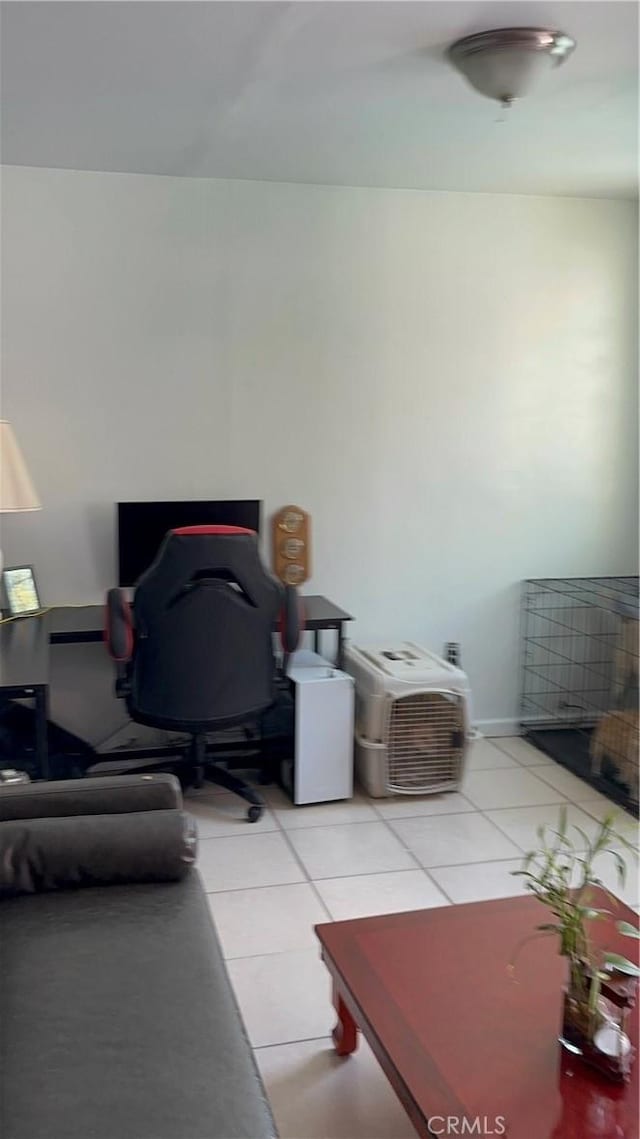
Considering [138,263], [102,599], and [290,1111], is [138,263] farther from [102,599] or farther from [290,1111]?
[290,1111]

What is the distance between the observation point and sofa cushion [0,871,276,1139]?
1.36 m

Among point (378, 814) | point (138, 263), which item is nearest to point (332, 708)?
point (378, 814)

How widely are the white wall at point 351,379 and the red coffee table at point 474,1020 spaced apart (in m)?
2.07

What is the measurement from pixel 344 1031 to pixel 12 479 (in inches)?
80.0

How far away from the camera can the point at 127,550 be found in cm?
360

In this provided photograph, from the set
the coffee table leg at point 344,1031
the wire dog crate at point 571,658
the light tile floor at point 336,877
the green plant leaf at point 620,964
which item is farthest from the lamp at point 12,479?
the green plant leaf at point 620,964

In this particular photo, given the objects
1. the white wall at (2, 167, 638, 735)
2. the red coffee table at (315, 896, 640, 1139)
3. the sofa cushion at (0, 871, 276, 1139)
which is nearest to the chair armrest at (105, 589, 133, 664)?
the white wall at (2, 167, 638, 735)

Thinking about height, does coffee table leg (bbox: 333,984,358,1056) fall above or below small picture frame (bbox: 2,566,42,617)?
below

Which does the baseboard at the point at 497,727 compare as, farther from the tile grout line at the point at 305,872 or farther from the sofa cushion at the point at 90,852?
the sofa cushion at the point at 90,852

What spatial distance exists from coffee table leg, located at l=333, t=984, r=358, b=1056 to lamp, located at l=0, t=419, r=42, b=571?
1914 millimetres

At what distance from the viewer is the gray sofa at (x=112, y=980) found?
1369mm

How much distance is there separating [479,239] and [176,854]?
9.50 feet

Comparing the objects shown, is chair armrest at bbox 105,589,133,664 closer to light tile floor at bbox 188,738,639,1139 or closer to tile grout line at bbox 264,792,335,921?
light tile floor at bbox 188,738,639,1139

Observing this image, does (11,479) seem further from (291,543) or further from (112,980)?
(112,980)
